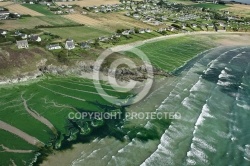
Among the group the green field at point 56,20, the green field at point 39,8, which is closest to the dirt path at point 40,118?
the green field at point 56,20

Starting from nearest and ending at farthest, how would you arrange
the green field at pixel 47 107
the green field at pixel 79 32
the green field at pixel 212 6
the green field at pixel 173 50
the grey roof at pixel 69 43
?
the green field at pixel 47 107 < the green field at pixel 173 50 < the grey roof at pixel 69 43 < the green field at pixel 79 32 < the green field at pixel 212 6

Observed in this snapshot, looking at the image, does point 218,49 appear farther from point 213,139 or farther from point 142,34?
point 213,139

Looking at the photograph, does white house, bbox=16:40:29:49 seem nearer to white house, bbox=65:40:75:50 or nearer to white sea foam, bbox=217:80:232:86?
white house, bbox=65:40:75:50

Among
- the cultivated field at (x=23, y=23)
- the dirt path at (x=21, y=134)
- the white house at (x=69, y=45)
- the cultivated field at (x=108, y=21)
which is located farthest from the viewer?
the cultivated field at (x=108, y=21)

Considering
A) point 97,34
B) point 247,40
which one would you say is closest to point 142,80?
point 97,34

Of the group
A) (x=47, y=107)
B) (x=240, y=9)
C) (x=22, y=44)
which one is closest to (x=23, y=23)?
(x=22, y=44)

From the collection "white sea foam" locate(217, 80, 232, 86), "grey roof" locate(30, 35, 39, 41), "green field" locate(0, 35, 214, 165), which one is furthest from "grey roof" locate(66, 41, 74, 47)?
"white sea foam" locate(217, 80, 232, 86)

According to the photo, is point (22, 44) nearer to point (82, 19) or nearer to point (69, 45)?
point (69, 45)

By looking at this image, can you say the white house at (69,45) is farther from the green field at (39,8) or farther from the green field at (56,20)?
the green field at (39,8)
